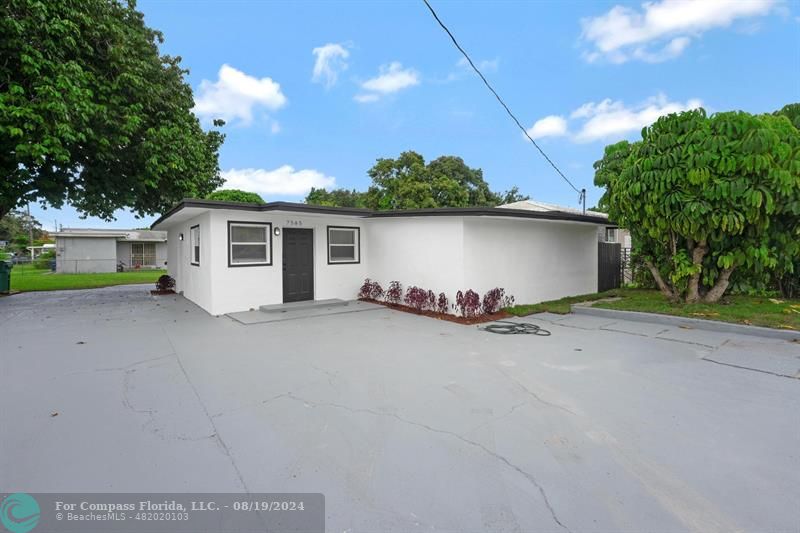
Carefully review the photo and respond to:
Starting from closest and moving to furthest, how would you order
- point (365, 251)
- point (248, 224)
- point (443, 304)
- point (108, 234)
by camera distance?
point (443, 304)
point (248, 224)
point (365, 251)
point (108, 234)

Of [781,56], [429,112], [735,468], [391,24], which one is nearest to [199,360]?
[735,468]

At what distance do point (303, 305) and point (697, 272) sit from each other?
8414 mm

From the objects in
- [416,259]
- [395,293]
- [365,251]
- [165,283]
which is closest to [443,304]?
[416,259]

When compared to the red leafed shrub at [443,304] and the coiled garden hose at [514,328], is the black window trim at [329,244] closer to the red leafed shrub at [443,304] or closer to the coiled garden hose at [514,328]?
the red leafed shrub at [443,304]

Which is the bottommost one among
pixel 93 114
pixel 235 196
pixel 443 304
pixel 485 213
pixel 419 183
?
pixel 443 304

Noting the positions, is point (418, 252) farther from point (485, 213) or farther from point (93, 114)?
point (93, 114)

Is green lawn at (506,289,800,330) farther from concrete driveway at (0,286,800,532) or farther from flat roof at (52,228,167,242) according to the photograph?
flat roof at (52,228,167,242)

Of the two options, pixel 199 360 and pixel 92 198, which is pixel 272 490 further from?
pixel 92 198

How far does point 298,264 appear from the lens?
31.0ft

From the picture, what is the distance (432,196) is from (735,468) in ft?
78.4

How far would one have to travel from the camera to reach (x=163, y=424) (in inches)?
121

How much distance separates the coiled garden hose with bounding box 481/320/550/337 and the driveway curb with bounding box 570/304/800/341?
6.28 feet

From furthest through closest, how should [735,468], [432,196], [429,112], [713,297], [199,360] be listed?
[432,196], [429,112], [713,297], [199,360], [735,468]

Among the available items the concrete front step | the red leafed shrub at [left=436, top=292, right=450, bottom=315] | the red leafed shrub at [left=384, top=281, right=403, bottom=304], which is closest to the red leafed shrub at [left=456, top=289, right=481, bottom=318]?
the red leafed shrub at [left=436, top=292, right=450, bottom=315]
